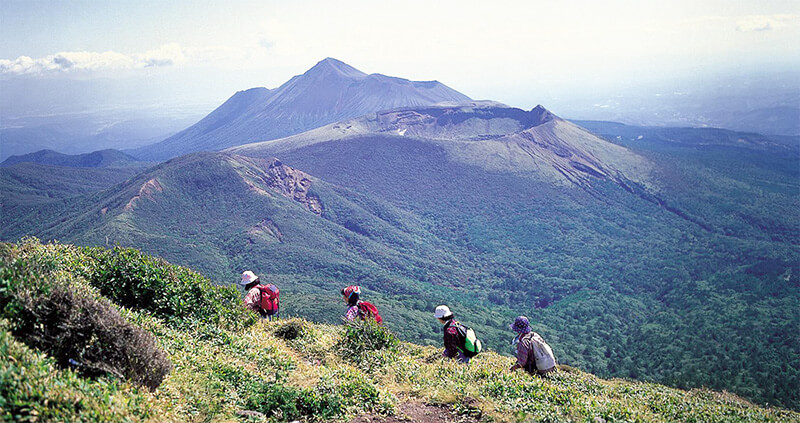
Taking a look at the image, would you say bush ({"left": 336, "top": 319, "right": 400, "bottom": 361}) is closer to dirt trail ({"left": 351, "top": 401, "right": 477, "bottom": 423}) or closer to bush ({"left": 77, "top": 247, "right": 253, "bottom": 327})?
dirt trail ({"left": 351, "top": 401, "right": 477, "bottom": 423})

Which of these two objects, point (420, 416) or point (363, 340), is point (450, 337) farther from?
point (420, 416)

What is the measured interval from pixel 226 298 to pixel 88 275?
274 centimetres

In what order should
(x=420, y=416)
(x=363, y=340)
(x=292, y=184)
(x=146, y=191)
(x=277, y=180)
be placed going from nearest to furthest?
1. (x=420, y=416)
2. (x=363, y=340)
3. (x=146, y=191)
4. (x=277, y=180)
5. (x=292, y=184)

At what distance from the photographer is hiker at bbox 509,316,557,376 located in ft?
29.9

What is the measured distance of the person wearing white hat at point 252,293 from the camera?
35.9ft

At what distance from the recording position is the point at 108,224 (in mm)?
77812

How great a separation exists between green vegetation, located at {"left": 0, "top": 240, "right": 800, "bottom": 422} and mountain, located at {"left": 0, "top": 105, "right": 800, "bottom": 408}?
39.5 meters

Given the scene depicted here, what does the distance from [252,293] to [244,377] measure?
4.83 metres

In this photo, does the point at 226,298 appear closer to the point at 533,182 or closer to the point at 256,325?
the point at 256,325

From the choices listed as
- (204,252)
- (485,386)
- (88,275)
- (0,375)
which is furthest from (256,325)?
(204,252)

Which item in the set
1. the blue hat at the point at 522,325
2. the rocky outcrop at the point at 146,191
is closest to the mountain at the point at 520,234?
the rocky outcrop at the point at 146,191

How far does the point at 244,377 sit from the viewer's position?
21.6 feet

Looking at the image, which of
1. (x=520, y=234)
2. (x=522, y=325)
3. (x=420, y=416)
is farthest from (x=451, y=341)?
(x=520, y=234)

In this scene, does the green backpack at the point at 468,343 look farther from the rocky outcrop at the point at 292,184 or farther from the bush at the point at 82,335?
the rocky outcrop at the point at 292,184
